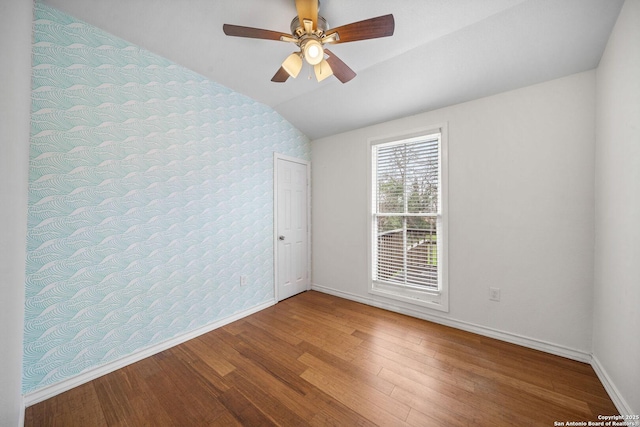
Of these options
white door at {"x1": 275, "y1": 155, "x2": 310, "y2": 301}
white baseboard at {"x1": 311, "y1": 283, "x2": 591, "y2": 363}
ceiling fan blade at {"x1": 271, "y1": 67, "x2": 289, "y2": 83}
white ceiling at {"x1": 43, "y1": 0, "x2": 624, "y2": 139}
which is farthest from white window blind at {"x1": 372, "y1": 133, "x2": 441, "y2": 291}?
ceiling fan blade at {"x1": 271, "y1": 67, "x2": 289, "y2": 83}

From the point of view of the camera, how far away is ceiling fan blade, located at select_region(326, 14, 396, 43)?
4.32 ft

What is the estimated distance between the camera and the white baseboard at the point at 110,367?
1516 mm

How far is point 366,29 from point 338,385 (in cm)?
241

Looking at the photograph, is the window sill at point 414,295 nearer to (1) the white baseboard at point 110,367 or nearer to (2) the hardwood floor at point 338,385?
(2) the hardwood floor at point 338,385

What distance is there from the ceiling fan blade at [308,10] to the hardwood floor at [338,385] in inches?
98.0

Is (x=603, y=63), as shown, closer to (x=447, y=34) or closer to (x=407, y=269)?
(x=447, y=34)

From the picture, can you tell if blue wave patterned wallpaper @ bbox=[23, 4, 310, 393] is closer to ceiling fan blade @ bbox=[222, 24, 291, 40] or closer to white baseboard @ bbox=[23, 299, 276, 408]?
white baseboard @ bbox=[23, 299, 276, 408]

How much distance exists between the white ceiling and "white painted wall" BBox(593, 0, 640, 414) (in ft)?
0.89

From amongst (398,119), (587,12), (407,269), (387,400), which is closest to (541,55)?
(587,12)

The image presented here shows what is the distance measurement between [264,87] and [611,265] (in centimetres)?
338

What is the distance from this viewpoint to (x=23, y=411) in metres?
1.42

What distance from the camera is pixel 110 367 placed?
70.8 inches

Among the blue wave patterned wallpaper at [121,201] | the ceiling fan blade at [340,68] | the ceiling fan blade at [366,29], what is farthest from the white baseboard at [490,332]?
the ceiling fan blade at [366,29]

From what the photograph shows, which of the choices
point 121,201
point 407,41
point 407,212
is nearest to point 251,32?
point 407,41
